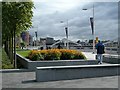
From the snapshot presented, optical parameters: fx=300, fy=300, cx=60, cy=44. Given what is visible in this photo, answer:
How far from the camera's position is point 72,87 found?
411 inches

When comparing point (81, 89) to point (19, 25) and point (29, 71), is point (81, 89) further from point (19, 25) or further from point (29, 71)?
point (19, 25)

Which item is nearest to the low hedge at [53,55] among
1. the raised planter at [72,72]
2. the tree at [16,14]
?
the tree at [16,14]

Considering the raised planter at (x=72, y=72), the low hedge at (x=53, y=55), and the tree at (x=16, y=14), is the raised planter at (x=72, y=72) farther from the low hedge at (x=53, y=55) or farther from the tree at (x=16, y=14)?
the tree at (x=16, y=14)

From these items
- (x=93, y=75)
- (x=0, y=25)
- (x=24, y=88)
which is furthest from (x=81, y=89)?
(x=0, y=25)

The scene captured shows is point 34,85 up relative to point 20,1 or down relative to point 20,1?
down

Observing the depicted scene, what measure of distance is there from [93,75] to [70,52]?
21.5ft

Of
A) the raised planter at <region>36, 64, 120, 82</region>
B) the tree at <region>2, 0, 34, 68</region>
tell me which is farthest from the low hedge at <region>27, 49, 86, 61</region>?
the raised planter at <region>36, 64, 120, 82</region>

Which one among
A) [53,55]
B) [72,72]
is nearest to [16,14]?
[53,55]

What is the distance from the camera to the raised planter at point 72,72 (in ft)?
40.5

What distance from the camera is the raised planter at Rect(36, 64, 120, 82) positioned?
1235 cm

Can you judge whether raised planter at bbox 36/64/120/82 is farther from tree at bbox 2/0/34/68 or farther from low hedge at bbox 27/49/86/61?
tree at bbox 2/0/34/68

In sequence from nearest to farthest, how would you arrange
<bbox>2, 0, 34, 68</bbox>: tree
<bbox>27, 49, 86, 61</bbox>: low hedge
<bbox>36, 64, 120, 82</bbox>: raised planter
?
<bbox>36, 64, 120, 82</bbox>: raised planter, <bbox>2, 0, 34, 68</bbox>: tree, <bbox>27, 49, 86, 61</bbox>: low hedge

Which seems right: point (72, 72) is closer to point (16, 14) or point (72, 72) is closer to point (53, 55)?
Answer: point (53, 55)

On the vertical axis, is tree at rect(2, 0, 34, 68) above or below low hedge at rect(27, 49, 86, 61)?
above
